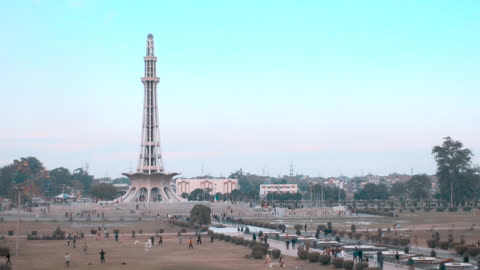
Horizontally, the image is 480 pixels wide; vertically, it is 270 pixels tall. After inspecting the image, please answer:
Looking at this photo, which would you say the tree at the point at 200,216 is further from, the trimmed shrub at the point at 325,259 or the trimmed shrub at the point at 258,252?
the trimmed shrub at the point at 325,259

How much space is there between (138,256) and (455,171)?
69412 mm

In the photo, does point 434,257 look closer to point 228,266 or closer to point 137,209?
point 228,266

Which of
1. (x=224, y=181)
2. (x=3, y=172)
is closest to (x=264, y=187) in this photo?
(x=224, y=181)

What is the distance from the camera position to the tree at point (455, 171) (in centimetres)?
9638

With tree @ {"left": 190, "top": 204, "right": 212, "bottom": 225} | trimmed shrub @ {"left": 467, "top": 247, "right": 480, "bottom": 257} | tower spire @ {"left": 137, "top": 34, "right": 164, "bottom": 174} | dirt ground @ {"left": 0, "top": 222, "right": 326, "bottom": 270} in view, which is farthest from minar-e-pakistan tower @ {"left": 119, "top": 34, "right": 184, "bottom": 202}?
trimmed shrub @ {"left": 467, "top": 247, "right": 480, "bottom": 257}

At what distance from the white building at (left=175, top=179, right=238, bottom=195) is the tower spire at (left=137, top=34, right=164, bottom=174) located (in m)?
69.6

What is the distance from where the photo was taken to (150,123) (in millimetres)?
94188

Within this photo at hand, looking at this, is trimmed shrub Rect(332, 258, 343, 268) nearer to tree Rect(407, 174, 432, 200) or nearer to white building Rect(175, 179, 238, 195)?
tree Rect(407, 174, 432, 200)

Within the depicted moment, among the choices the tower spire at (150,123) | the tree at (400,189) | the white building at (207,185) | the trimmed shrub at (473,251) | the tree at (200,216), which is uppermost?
the tower spire at (150,123)

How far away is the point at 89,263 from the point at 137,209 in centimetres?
4960

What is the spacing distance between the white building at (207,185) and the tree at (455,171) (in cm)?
7411

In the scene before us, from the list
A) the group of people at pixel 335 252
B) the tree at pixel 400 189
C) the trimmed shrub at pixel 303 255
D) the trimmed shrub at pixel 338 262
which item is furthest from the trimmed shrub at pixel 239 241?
the tree at pixel 400 189

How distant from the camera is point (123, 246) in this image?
41.7 meters

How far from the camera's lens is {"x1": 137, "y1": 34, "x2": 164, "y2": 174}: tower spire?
94000mm
